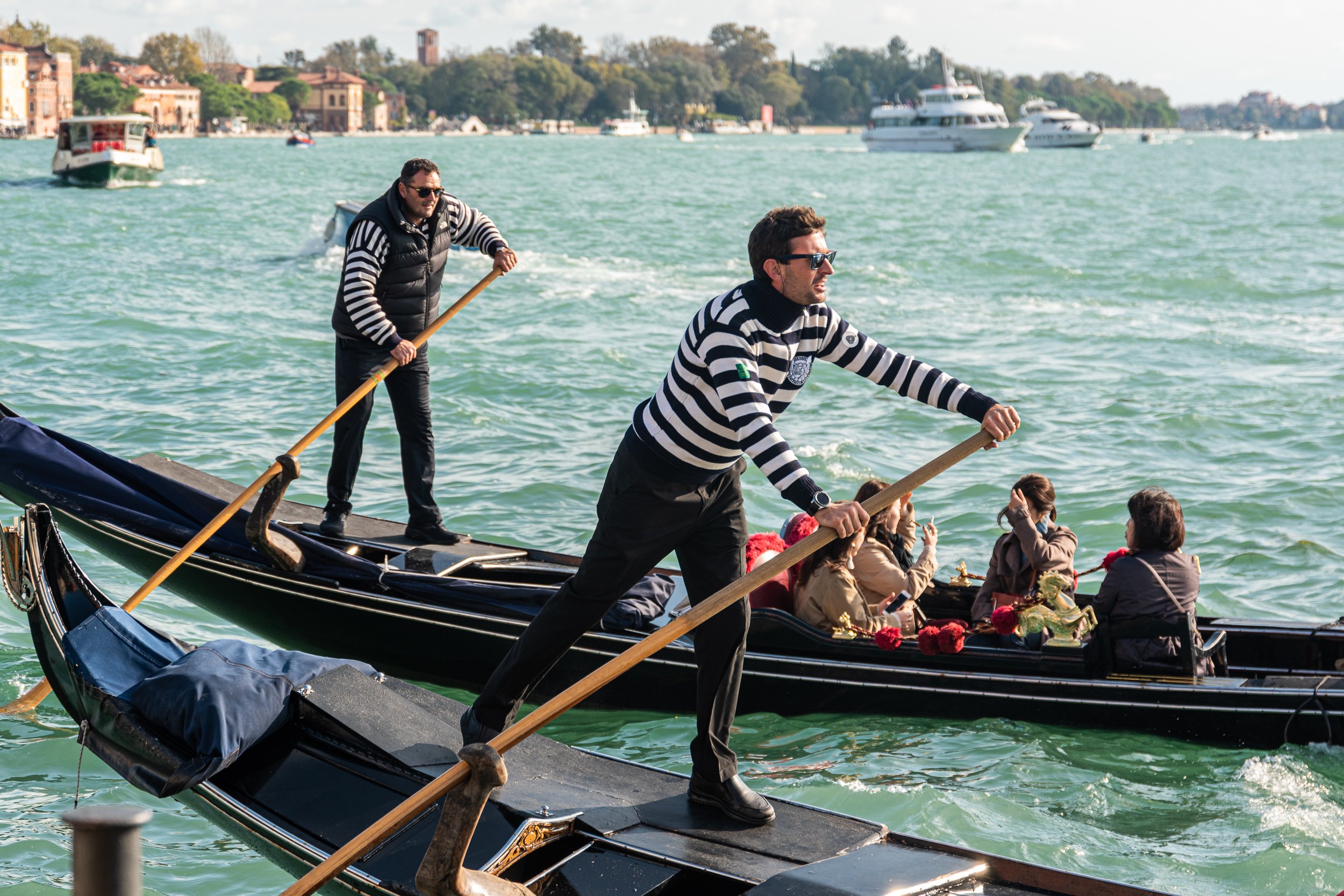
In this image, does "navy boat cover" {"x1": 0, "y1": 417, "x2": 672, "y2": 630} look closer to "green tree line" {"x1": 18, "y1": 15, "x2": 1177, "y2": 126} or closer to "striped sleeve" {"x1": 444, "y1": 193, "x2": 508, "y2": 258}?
"striped sleeve" {"x1": 444, "y1": 193, "x2": 508, "y2": 258}

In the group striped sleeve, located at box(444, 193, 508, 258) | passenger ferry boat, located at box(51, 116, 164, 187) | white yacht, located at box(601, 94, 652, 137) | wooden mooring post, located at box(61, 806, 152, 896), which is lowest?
wooden mooring post, located at box(61, 806, 152, 896)

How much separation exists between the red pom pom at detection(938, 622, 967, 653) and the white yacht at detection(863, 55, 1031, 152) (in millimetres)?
64929

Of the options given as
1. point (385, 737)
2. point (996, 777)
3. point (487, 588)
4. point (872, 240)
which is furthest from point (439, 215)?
point (872, 240)

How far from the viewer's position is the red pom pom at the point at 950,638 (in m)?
4.24

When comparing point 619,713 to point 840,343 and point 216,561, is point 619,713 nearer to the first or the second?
point 216,561

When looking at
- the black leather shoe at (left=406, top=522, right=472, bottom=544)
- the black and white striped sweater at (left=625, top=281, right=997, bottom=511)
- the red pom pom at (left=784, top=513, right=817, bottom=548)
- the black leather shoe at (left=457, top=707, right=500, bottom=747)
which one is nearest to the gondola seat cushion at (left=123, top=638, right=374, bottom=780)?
the black leather shoe at (left=457, top=707, right=500, bottom=747)

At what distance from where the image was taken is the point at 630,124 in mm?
112562

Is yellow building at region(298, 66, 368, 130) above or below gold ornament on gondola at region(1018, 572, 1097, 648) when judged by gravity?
above

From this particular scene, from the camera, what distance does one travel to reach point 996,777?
4211 mm

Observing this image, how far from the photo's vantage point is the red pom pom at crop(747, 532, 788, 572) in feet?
14.3

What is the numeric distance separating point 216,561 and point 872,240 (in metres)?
19.3

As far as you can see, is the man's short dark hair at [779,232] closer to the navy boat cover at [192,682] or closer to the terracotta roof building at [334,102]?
the navy boat cover at [192,682]

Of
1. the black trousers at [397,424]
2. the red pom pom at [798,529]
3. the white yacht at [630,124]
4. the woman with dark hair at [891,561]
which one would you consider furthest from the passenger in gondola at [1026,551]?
the white yacht at [630,124]

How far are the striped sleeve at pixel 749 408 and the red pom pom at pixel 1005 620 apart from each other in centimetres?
180
